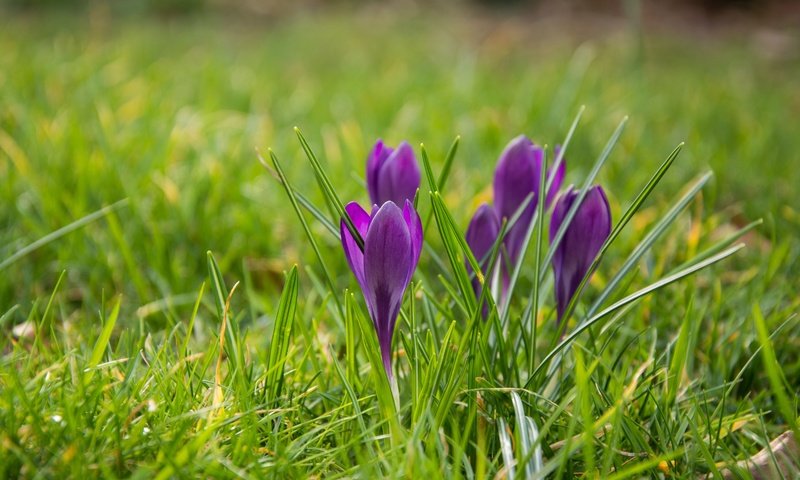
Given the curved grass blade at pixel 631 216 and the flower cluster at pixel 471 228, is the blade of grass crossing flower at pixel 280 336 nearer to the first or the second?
the flower cluster at pixel 471 228

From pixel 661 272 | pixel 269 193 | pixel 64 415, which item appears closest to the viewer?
pixel 64 415

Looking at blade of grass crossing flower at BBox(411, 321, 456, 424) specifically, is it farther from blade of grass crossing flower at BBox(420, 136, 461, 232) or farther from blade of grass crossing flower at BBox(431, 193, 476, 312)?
blade of grass crossing flower at BBox(420, 136, 461, 232)

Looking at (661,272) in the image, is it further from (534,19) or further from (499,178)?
(534,19)

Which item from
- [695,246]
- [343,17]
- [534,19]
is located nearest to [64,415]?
[695,246]

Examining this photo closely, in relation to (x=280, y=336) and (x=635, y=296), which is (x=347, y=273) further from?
(x=635, y=296)

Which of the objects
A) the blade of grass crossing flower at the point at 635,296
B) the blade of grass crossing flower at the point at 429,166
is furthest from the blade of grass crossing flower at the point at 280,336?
the blade of grass crossing flower at the point at 635,296
